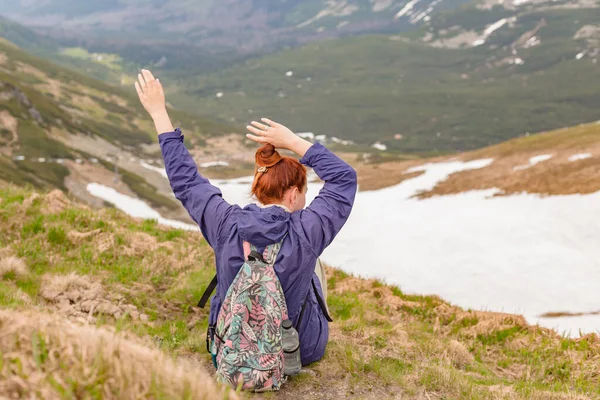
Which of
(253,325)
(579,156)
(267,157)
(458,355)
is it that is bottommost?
(579,156)

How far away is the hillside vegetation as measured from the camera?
3.18m

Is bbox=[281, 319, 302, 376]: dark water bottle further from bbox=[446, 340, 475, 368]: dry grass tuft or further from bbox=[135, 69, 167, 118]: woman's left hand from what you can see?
bbox=[446, 340, 475, 368]: dry grass tuft

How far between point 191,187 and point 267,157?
0.98 m

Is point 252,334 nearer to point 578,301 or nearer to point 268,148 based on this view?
point 268,148

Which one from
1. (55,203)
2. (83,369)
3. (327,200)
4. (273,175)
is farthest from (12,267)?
(83,369)

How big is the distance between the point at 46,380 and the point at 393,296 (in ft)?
33.4

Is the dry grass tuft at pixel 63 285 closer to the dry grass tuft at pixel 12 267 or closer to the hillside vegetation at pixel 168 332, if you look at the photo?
the hillside vegetation at pixel 168 332

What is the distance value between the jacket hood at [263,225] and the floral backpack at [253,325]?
13 centimetres

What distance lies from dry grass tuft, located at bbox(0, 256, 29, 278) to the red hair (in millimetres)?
5732

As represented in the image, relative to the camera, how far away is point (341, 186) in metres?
5.74

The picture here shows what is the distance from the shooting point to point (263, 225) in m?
5.31

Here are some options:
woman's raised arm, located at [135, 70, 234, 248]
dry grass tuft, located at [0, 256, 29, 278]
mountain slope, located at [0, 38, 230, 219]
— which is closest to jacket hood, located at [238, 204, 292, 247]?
woman's raised arm, located at [135, 70, 234, 248]

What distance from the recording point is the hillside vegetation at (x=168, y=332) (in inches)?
125

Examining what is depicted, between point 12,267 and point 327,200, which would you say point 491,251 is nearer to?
point 12,267
